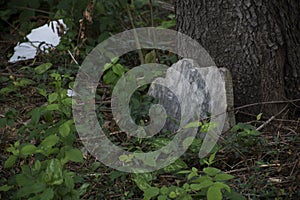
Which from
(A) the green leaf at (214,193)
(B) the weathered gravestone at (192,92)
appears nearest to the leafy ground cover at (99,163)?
(A) the green leaf at (214,193)

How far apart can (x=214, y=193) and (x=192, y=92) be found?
1204 mm

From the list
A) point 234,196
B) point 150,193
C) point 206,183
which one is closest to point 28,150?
point 150,193

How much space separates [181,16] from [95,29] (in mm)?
1221

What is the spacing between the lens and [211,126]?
340 centimetres

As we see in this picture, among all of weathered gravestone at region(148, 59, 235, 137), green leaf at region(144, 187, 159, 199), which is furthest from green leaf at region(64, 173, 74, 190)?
weathered gravestone at region(148, 59, 235, 137)

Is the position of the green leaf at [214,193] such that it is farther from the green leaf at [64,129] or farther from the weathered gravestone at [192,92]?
the weathered gravestone at [192,92]

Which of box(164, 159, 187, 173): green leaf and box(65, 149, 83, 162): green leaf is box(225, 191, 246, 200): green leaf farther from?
box(65, 149, 83, 162): green leaf

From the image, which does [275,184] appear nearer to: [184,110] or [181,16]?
[184,110]

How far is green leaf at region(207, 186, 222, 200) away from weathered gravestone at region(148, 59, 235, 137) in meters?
0.92

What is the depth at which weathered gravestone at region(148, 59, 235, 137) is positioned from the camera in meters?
3.63

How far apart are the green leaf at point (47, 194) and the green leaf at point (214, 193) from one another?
2.18 feet

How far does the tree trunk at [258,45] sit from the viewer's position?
12.2 feet

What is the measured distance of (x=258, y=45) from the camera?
373 cm

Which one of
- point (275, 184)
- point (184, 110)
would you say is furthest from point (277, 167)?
point (184, 110)
